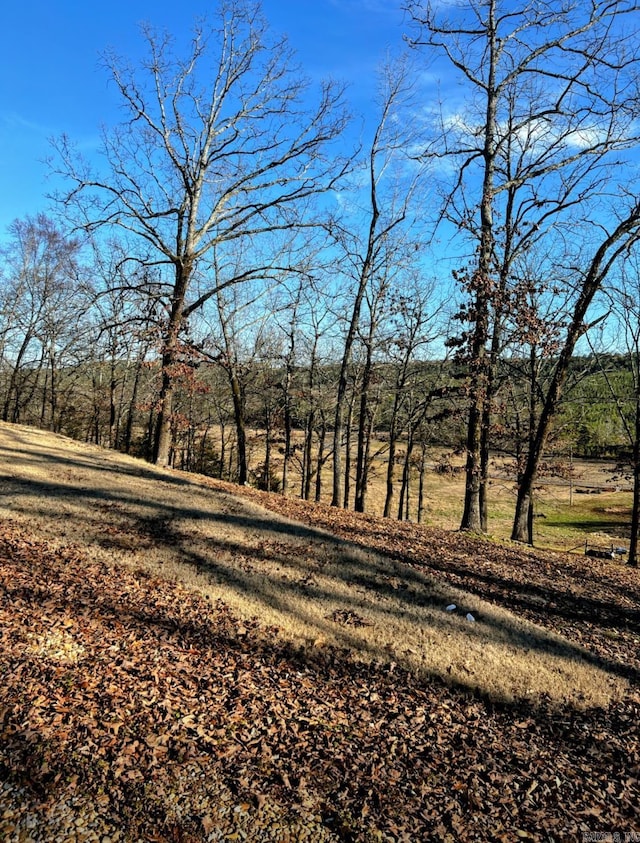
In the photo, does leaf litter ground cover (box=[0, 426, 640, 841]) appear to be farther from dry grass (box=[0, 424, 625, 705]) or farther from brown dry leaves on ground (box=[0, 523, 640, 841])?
dry grass (box=[0, 424, 625, 705])

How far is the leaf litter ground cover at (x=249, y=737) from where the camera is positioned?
326 cm

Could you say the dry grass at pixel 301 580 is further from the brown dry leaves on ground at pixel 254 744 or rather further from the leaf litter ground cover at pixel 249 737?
the brown dry leaves on ground at pixel 254 744

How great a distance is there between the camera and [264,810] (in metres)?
3.33

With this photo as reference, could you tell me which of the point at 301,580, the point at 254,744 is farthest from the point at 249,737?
the point at 301,580

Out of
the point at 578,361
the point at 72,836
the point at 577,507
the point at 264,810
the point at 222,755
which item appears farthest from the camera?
the point at 577,507

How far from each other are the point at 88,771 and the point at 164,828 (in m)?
0.68

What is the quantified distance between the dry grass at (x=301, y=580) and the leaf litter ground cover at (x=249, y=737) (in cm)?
29

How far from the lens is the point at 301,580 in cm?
759

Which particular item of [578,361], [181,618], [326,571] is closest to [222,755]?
[181,618]

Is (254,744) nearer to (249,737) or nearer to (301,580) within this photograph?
(249,737)

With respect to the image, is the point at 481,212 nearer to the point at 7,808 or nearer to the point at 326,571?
the point at 326,571

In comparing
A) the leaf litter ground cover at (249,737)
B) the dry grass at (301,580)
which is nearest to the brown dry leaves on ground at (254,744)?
the leaf litter ground cover at (249,737)

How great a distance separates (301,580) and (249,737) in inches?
140

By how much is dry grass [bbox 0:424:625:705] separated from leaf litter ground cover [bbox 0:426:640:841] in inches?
11.2
